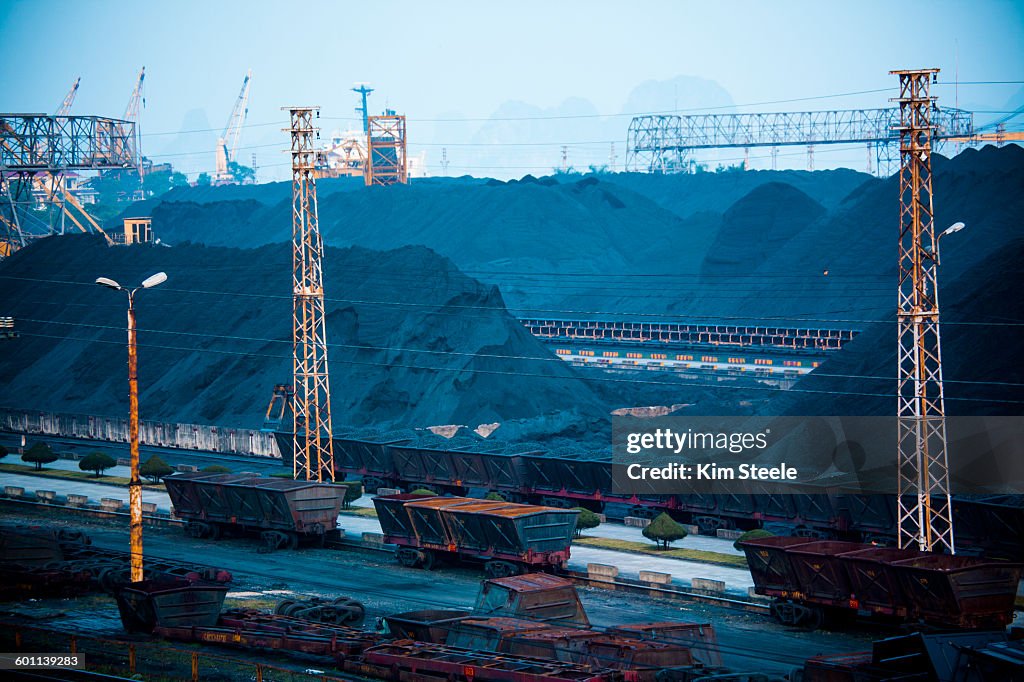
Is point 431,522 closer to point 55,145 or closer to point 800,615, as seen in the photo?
point 800,615

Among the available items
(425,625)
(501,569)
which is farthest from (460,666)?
(501,569)

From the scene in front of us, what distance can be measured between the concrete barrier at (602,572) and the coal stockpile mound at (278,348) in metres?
26.3

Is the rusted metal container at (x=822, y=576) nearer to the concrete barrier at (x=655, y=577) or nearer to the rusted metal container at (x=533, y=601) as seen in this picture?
the concrete barrier at (x=655, y=577)

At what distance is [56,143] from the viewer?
91250 millimetres

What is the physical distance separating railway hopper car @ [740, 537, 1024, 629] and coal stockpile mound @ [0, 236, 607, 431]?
31722 millimetres

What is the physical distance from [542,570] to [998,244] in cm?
5579

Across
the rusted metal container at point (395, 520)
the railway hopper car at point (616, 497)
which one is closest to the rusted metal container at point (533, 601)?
the rusted metal container at point (395, 520)

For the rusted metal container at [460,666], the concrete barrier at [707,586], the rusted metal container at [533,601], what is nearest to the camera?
the rusted metal container at [460,666]

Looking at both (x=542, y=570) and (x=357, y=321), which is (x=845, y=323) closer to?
(x=357, y=321)

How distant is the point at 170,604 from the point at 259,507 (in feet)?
40.4

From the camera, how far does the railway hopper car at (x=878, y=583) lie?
87.5ft

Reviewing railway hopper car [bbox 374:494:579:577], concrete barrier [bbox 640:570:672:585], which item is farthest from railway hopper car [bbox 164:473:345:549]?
concrete barrier [bbox 640:570:672:585]

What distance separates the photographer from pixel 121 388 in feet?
246

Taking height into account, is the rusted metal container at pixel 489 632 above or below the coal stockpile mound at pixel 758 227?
below
